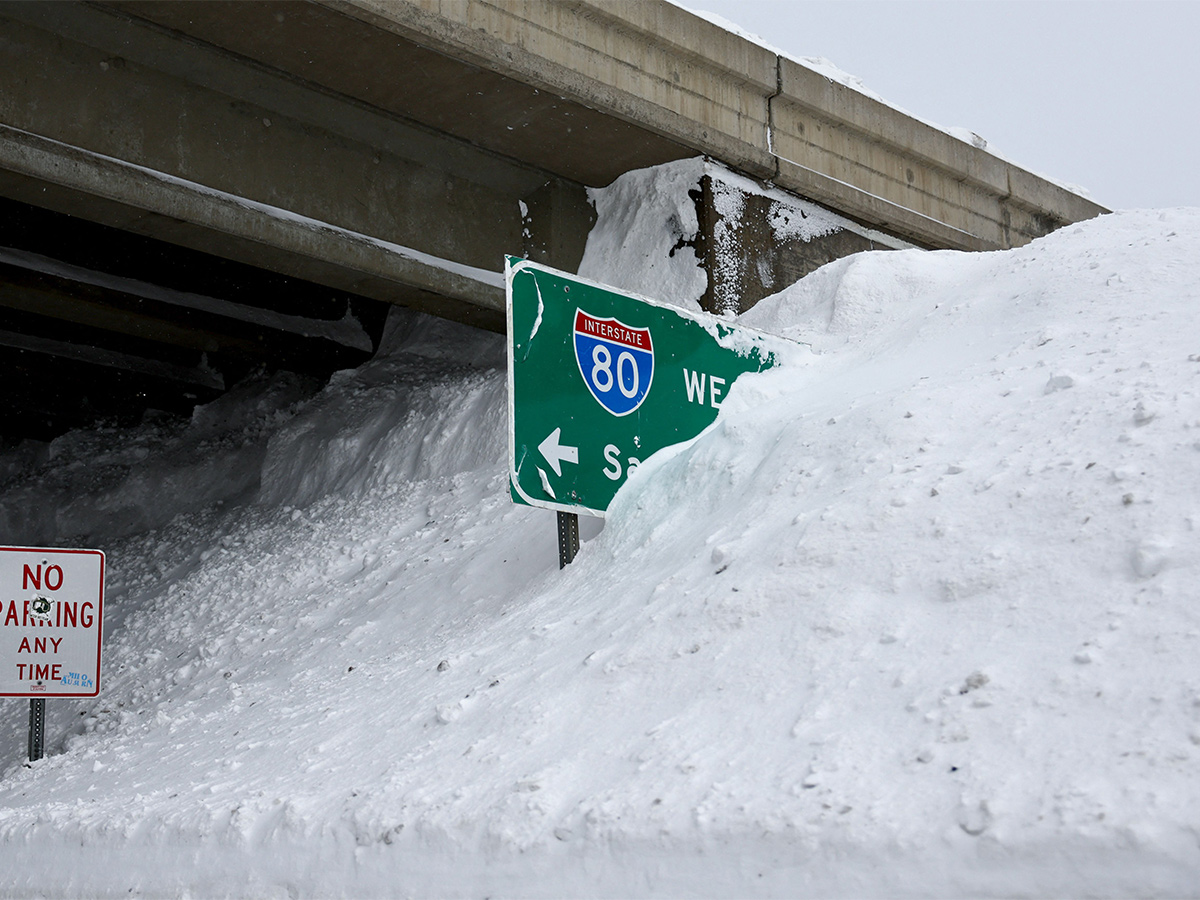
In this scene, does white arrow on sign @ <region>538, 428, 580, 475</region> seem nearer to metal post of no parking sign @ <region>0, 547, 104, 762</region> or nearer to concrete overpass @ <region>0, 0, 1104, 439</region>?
metal post of no parking sign @ <region>0, 547, 104, 762</region>

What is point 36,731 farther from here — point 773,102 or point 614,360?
point 773,102

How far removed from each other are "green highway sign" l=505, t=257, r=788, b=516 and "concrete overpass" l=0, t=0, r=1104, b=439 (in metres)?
2.88

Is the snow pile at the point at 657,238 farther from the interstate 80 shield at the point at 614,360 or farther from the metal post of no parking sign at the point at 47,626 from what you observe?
the metal post of no parking sign at the point at 47,626

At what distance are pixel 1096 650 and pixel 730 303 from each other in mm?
7002

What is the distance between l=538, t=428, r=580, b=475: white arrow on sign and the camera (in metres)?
5.88

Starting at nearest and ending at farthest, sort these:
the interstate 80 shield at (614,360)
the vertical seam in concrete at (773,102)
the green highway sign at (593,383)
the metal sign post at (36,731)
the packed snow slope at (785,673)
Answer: the packed snow slope at (785,673)
the green highway sign at (593,383)
the interstate 80 shield at (614,360)
the metal sign post at (36,731)
the vertical seam in concrete at (773,102)

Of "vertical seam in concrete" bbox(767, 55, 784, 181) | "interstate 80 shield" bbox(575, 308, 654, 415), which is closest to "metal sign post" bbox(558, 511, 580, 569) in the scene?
"interstate 80 shield" bbox(575, 308, 654, 415)

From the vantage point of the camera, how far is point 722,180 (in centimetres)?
1022

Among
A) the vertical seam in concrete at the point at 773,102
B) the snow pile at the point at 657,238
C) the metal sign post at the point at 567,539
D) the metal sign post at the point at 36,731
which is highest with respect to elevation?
the vertical seam in concrete at the point at 773,102

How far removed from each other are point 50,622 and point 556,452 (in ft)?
10.8

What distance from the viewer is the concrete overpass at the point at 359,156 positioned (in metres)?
7.95

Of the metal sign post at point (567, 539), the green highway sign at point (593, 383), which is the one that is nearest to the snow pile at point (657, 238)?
the green highway sign at point (593, 383)

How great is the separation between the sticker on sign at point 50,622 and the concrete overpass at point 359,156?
2.56 m

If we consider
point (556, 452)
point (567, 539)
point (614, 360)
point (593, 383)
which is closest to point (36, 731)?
point (567, 539)
